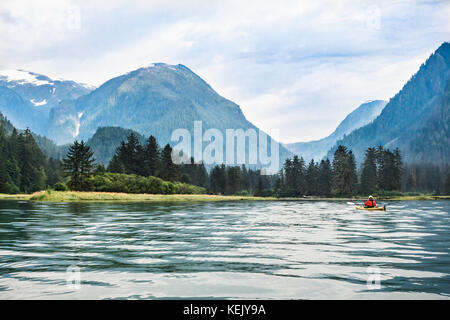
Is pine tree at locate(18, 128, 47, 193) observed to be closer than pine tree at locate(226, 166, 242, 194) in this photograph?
Yes

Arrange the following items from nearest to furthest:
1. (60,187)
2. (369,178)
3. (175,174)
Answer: (60,187), (175,174), (369,178)

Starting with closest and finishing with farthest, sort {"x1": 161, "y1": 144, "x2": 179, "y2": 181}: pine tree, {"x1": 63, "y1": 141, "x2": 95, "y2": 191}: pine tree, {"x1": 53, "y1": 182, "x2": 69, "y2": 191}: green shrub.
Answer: {"x1": 53, "y1": 182, "x2": 69, "y2": 191}: green shrub → {"x1": 63, "y1": 141, "x2": 95, "y2": 191}: pine tree → {"x1": 161, "y1": 144, "x2": 179, "y2": 181}: pine tree

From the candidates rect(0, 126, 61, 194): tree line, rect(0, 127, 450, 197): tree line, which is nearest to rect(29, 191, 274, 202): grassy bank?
rect(0, 127, 450, 197): tree line

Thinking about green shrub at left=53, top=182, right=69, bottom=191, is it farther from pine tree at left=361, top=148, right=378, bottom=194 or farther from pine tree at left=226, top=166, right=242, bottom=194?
pine tree at left=361, top=148, right=378, bottom=194

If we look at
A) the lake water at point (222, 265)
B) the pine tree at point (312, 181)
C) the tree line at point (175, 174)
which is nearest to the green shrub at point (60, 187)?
the tree line at point (175, 174)

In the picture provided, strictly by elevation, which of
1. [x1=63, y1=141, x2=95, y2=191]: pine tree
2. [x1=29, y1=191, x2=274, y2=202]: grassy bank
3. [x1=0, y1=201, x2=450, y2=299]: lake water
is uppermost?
[x1=63, y1=141, x2=95, y2=191]: pine tree

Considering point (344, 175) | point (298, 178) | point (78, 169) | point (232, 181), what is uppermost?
point (78, 169)

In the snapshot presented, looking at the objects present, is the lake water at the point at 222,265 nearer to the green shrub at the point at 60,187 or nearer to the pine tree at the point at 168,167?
the green shrub at the point at 60,187

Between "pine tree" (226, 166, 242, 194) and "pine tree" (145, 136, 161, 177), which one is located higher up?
"pine tree" (145, 136, 161, 177)

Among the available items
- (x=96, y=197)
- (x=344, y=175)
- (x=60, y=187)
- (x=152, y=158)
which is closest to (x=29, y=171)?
(x=152, y=158)

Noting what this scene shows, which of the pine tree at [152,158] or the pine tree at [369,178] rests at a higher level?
the pine tree at [152,158]

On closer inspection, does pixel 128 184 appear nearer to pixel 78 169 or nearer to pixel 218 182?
pixel 78 169
